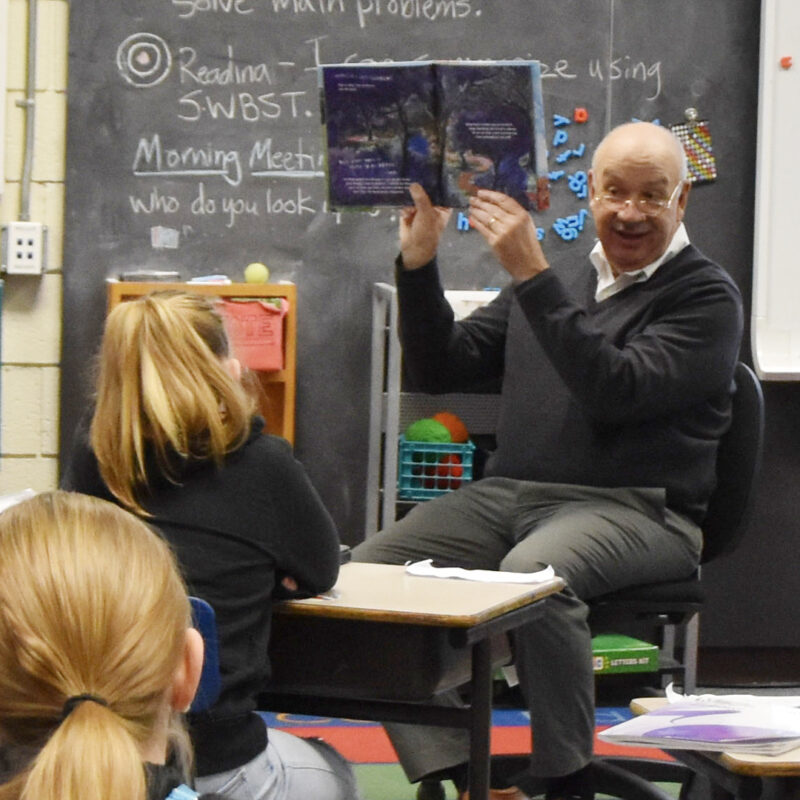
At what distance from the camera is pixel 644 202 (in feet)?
10.4

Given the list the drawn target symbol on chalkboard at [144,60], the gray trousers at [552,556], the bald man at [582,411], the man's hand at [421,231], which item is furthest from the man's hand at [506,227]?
the drawn target symbol on chalkboard at [144,60]

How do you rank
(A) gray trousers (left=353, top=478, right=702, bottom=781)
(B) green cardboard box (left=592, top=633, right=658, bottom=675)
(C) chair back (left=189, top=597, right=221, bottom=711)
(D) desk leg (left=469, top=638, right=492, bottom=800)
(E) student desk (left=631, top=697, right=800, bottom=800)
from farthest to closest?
(B) green cardboard box (left=592, top=633, right=658, bottom=675) < (A) gray trousers (left=353, top=478, right=702, bottom=781) < (D) desk leg (left=469, top=638, right=492, bottom=800) < (C) chair back (left=189, top=597, right=221, bottom=711) < (E) student desk (left=631, top=697, right=800, bottom=800)

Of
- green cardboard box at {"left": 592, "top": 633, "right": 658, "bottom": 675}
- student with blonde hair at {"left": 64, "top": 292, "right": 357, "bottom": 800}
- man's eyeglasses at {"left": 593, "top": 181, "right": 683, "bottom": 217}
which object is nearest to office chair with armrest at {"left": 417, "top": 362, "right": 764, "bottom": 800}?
man's eyeglasses at {"left": 593, "top": 181, "right": 683, "bottom": 217}

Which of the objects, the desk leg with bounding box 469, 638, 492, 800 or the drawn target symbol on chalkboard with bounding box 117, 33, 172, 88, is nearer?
the desk leg with bounding box 469, 638, 492, 800

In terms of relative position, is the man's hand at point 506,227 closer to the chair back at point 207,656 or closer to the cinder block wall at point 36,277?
the chair back at point 207,656

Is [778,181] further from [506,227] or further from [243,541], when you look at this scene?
[243,541]

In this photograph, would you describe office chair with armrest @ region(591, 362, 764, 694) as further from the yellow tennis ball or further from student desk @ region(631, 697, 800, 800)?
the yellow tennis ball

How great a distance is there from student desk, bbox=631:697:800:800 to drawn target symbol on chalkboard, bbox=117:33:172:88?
306 centimetres

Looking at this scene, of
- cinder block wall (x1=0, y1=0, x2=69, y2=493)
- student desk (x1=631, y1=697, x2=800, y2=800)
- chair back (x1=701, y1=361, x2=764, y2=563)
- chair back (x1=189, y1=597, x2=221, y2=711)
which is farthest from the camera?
cinder block wall (x1=0, y1=0, x2=69, y2=493)

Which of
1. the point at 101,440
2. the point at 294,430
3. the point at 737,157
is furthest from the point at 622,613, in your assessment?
the point at 737,157

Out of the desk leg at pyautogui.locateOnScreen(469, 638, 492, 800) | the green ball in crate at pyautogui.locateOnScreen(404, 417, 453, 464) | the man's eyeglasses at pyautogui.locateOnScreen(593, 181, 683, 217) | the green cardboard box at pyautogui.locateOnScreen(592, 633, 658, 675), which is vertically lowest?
the green cardboard box at pyautogui.locateOnScreen(592, 633, 658, 675)

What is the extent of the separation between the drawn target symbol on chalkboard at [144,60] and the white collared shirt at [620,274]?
1576mm

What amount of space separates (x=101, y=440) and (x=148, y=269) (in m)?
2.28

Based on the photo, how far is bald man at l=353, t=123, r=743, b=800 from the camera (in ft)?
8.86
